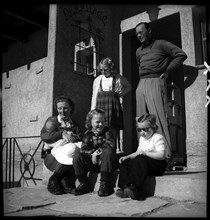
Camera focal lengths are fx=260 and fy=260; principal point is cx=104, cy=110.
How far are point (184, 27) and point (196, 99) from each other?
1142 mm

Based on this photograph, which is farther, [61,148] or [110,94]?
[110,94]

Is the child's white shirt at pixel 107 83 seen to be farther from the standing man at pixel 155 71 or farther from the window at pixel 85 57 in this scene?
the window at pixel 85 57

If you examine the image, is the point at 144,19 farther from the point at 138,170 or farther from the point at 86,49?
the point at 138,170

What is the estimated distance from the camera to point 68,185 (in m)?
3.04

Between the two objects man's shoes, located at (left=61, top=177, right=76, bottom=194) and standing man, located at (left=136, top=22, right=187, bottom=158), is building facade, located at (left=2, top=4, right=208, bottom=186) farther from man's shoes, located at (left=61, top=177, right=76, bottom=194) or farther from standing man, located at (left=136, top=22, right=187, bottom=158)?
man's shoes, located at (left=61, top=177, right=76, bottom=194)

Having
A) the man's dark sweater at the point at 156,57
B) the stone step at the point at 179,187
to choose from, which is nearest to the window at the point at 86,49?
the man's dark sweater at the point at 156,57

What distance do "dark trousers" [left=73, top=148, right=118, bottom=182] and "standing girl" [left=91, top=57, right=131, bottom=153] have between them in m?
0.79

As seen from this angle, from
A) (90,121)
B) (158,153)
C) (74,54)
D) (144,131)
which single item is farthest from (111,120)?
(74,54)

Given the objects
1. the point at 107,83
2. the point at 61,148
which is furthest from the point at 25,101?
the point at 61,148

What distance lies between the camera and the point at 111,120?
3.64 m

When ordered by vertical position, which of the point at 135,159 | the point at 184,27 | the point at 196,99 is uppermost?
the point at 184,27

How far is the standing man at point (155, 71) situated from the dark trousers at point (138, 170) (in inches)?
27.3

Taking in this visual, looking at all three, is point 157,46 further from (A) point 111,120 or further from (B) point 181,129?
(B) point 181,129

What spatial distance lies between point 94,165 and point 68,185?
0.39 meters
